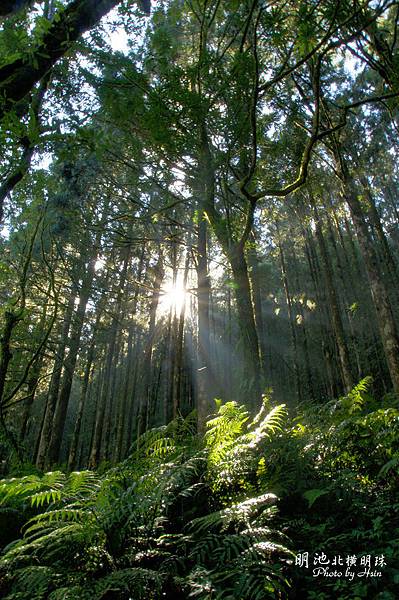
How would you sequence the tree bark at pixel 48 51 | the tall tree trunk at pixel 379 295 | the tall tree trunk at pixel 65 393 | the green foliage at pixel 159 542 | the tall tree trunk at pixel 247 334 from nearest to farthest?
the tree bark at pixel 48 51, the green foliage at pixel 159 542, the tall tree trunk at pixel 247 334, the tall tree trunk at pixel 379 295, the tall tree trunk at pixel 65 393

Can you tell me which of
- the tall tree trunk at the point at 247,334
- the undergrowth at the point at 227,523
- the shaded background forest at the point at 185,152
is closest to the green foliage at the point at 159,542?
the undergrowth at the point at 227,523

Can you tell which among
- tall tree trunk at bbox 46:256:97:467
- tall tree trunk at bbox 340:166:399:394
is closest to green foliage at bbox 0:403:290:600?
tall tree trunk at bbox 340:166:399:394

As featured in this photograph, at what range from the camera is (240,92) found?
565 centimetres

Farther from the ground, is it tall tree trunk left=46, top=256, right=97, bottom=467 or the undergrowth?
tall tree trunk left=46, top=256, right=97, bottom=467

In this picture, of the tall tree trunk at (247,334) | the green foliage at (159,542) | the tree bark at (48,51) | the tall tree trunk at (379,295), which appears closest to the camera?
the tree bark at (48,51)

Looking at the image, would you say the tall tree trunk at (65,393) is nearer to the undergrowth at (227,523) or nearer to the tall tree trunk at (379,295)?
→ the tall tree trunk at (379,295)

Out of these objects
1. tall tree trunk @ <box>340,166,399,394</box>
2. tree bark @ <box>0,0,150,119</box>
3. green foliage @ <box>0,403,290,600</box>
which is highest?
tall tree trunk @ <box>340,166,399,394</box>

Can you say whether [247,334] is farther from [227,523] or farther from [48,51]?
[48,51]

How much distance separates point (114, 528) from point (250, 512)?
101 centimetres

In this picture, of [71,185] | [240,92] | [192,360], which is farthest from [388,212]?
[240,92]

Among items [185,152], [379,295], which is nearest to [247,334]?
[185,152]

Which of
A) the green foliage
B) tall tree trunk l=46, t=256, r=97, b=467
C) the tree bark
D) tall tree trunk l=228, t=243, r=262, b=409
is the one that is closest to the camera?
the tree bark

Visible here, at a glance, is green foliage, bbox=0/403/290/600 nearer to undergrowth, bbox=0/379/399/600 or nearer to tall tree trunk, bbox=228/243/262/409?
undergrowth, bbox=0/379/399/600

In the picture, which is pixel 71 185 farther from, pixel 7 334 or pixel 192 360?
pixel 192 360
